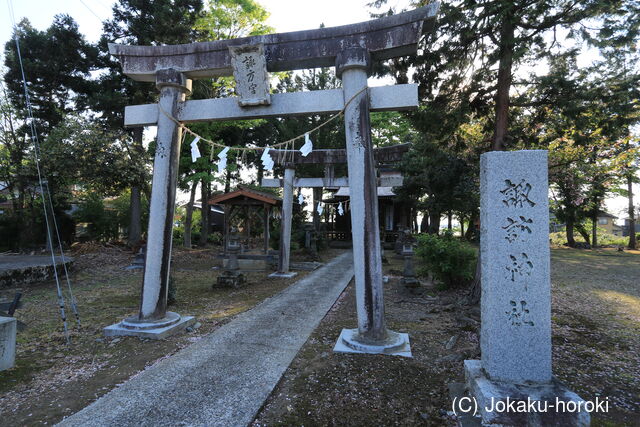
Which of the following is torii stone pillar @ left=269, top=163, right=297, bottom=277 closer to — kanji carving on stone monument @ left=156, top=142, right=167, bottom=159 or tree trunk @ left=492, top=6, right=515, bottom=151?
kanji carving on stone monument @ left=156, top=142, right=167, bottom=159

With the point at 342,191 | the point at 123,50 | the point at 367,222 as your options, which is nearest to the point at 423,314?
the point at 367,222

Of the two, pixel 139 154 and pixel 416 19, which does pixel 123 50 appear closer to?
pixel 416 19

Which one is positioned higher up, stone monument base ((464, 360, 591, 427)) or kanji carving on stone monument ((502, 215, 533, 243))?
kanji carving on stone monument ((502, 215, 533, 243))

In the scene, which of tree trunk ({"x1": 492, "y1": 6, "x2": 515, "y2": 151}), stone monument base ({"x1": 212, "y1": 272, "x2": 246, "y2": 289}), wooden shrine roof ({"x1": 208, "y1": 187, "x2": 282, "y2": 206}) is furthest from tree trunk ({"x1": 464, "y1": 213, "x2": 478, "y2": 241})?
stone monument base ({"x1": 212, "y1": 272, "x2": 246, "y2": 289})

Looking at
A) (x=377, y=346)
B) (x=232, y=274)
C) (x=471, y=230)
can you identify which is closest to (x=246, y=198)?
(x=232, y=274)

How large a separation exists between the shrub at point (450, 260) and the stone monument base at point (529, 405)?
5485mm

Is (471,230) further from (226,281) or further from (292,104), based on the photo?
(292,104)

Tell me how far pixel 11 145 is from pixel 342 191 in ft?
57.8

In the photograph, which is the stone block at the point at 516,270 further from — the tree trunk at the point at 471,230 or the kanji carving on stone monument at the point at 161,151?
the tree trunk at the point at 471,230

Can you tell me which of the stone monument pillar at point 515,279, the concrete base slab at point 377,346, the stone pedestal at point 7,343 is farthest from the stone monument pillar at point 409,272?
the stone pedestal at point 7,343

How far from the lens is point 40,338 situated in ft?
17.0

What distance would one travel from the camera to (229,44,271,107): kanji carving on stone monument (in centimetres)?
504

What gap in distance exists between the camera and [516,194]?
10.6ft

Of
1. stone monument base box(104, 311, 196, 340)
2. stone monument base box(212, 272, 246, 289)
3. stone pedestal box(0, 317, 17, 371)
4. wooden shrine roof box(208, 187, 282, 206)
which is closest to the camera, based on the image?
stone pedestal box(0, 317, 17, 371)
